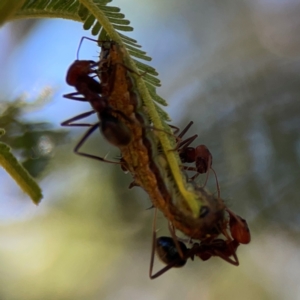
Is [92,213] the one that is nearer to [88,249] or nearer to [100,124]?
[88,249]

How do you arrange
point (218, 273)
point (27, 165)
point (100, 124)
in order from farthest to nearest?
point (218, 273), point (27, 165), point (100, 124)

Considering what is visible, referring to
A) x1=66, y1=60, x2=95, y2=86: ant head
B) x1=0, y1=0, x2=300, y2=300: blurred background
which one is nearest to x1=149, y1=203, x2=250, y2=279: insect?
x1=66, y1=60, x2=95, y2=86: ant head

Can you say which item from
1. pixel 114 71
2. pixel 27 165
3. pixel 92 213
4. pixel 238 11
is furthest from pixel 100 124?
pixel 238 11

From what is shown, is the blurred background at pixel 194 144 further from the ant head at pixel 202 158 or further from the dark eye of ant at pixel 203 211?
the dark eye of ant at pixel 203 211

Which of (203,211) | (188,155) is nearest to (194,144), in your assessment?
(188,155)

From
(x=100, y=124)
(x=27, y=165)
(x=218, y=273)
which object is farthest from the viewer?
(x=218, y=273)

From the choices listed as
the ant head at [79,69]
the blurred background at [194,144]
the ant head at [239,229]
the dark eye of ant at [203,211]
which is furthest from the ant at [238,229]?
the blurred background at [194,144]

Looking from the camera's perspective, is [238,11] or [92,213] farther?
[238,11]
